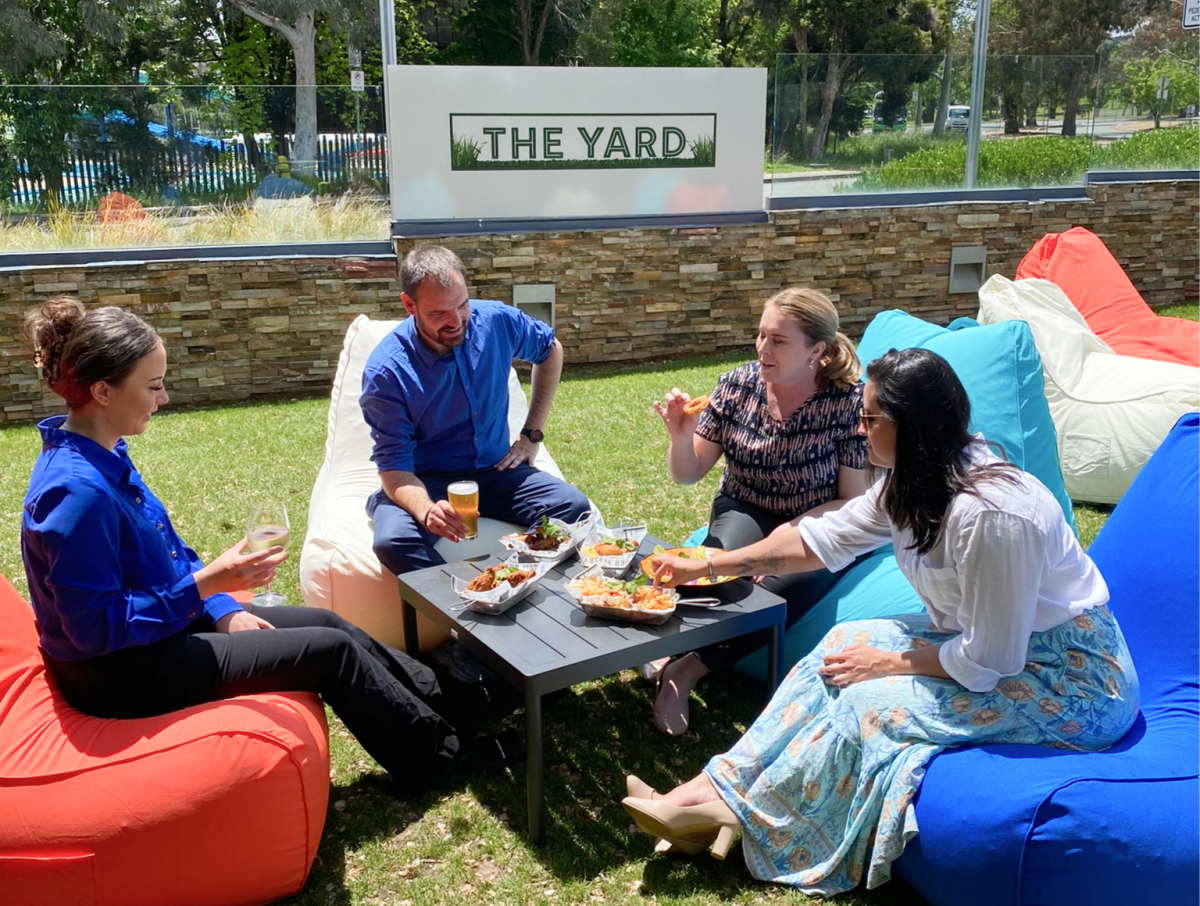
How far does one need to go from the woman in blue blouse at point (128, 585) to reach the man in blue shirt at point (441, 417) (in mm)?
927

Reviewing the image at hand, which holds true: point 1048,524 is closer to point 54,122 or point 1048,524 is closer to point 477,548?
point 477,548

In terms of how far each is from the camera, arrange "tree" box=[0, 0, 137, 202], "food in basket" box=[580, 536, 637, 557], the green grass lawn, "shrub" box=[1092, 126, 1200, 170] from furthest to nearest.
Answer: "tree" box=[0, 0, 137, 202] < "shrub" box=[1092, 126, 1200, 170] < "food in basket" box=[580, 536, 637, 557] < the green grass lawn

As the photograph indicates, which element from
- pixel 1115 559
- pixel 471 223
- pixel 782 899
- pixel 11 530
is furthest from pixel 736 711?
pixel 471 223

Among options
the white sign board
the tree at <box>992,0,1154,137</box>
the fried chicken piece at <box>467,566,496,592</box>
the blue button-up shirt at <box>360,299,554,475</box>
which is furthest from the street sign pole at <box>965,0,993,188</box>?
the tree at <box>992,0,1154,137</box>

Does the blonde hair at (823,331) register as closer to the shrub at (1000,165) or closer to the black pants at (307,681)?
the black pants at (307,681)

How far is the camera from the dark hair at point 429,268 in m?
4.32

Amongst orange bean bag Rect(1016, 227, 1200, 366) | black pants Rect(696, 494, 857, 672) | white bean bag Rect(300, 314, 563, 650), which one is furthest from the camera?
orange bean bag Rect(1016, 227, 1200, 366)

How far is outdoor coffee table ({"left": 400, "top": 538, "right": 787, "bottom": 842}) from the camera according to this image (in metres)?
3.13

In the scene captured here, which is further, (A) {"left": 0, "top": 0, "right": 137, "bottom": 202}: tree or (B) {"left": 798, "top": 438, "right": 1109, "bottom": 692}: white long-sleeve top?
(A) {"left": 0, "top": 0, "right": 137, "bottom": 202}: tree

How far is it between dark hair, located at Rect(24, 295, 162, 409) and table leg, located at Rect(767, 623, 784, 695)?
215 cm

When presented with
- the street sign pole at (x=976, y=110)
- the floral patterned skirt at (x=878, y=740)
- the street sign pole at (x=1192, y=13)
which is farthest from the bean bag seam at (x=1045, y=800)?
the street sign pole at (x=1192, y=13)

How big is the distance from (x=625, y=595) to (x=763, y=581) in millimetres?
843

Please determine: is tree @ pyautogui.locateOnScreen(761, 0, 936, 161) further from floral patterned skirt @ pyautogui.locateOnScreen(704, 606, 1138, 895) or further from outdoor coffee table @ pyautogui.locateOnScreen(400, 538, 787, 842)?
floral patterned skirt @ pyautogui.locateOnScreen(704, 606, 1138, 895)

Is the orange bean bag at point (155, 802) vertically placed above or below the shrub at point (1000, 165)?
below
